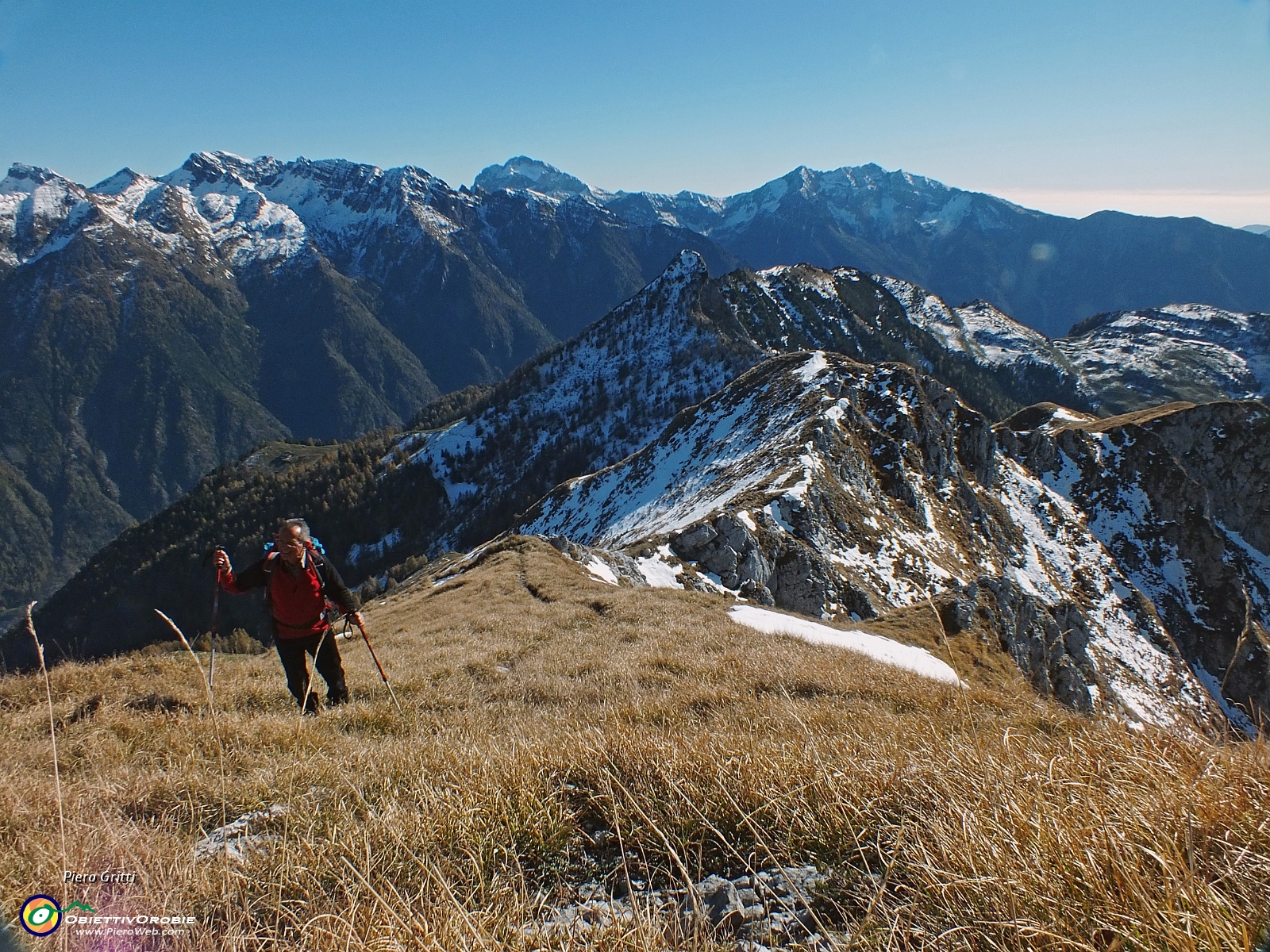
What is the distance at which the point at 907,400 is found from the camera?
59.5 m

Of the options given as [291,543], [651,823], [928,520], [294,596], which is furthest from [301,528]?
[928,520]

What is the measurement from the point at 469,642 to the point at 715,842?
1030 centimetres

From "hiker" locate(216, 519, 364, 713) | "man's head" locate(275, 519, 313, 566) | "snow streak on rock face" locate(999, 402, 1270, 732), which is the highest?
"man's head" locate(275, 519, 313, 566)

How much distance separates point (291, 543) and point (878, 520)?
40978 mm

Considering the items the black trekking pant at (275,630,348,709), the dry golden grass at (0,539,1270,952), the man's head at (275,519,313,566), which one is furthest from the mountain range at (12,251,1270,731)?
the man's head at (275,519,313,566)

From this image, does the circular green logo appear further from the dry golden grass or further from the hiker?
the hiker

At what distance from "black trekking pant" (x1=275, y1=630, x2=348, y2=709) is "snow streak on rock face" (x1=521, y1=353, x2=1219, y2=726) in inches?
898

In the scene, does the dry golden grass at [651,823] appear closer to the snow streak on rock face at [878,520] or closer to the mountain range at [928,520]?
the mountain range at [928,520]

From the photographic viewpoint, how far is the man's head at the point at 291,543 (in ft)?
22.7

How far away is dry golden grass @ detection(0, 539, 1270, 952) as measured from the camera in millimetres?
1958

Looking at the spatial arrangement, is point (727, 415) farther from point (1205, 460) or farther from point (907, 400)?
point (1205, 460)

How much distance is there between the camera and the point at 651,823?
2344 mm

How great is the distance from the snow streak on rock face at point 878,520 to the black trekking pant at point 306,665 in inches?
898

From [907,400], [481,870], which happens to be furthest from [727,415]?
[481,870]
